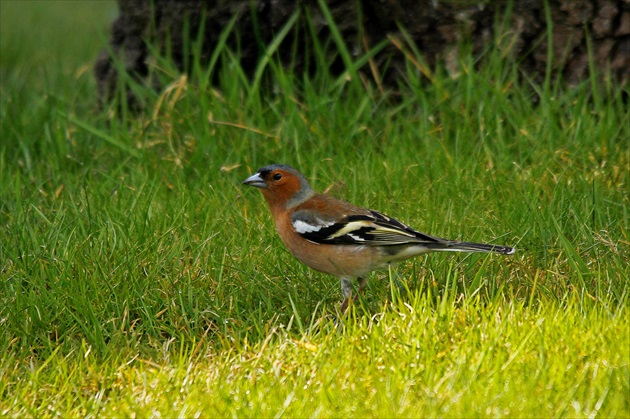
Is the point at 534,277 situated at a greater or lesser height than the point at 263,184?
lesser

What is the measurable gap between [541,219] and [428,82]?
2250 millimetres

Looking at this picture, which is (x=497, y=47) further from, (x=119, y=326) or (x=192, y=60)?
(x=119, y=326)

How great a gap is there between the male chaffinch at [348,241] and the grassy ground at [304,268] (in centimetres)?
16

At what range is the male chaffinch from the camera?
A: 4668 millimetres

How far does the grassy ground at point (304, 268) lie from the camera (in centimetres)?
376

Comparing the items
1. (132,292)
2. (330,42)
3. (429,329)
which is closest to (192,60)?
(330,42)

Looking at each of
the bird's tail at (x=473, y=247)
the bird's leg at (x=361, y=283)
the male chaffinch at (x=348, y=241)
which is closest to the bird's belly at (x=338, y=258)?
the male chaffinch at (x=348, y=241)

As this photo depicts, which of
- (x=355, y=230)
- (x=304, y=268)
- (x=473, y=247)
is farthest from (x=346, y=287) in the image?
(x=473, y=247)

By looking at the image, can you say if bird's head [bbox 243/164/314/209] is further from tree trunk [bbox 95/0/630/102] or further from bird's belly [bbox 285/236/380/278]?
tree trunk [bbox 95/0/630/102]

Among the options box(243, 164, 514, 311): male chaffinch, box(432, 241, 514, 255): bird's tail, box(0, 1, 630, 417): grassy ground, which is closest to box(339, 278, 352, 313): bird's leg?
box(243, 164, 514, 311): male chaffinch

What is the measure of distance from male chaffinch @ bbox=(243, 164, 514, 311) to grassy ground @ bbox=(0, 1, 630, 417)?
158 mm

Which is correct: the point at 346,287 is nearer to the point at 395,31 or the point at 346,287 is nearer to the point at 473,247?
the point at 473,247

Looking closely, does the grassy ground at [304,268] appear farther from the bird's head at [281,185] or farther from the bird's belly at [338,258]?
the bird's head at [281,185]

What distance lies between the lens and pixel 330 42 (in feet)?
24.1
